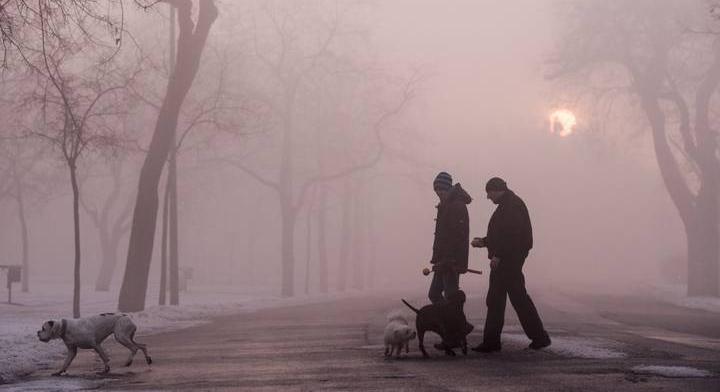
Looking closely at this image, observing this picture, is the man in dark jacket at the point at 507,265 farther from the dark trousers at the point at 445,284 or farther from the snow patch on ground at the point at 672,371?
the snow patch on ground at the point at 672,371

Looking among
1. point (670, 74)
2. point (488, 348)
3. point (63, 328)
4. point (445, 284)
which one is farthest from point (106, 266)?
point (488, 348)

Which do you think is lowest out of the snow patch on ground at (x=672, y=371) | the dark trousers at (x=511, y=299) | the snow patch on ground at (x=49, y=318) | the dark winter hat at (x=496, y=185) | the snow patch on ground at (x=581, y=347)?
the snow patch on ground at (x=49, y=318)

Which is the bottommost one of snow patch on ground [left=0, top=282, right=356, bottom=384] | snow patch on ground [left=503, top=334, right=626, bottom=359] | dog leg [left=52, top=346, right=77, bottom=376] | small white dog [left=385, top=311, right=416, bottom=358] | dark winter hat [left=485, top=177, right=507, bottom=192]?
snow patch on ground [left=0, top=282, right=356, bottom=384]

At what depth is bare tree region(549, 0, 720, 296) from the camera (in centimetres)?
3247

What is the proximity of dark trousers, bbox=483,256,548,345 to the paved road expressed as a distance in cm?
25

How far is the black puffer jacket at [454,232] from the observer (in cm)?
1080

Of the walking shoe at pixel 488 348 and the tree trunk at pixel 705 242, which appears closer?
the walking shoe at pixel 488 348

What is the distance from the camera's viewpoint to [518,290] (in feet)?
34.1

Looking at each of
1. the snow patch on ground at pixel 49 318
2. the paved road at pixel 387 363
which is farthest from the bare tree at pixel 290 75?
the paved road at pixel 387 363

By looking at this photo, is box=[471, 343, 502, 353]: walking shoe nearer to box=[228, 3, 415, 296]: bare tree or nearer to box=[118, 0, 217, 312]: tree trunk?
box=[118, 0, 217, 312]: tree trunk

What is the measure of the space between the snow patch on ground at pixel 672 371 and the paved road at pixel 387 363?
3.9 inches

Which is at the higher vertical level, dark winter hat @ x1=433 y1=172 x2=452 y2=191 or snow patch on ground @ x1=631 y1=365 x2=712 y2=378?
dark winter hat @ x1=433 y1=172 x2=452 y2=191

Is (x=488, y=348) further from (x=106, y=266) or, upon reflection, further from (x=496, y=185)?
(x=106, y=266)

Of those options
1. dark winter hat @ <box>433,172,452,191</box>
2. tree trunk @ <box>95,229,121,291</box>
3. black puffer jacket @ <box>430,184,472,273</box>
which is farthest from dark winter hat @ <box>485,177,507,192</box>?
tree trunk @ <box>95,229,121,291</box>
